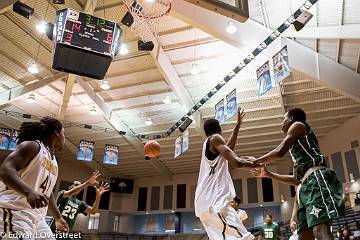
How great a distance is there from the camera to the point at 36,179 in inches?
95.6

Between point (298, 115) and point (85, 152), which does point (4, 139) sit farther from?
point (298, 115)

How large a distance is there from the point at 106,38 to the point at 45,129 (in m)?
4.63

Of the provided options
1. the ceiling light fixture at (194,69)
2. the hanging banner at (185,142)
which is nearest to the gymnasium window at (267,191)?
the hanging banner at (185,142)

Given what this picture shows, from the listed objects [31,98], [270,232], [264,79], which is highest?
[31,98]

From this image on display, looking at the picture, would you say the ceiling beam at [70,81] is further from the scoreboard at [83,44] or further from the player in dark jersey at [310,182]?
the player in dark jersey at [310,182]

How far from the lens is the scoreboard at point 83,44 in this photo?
661cm

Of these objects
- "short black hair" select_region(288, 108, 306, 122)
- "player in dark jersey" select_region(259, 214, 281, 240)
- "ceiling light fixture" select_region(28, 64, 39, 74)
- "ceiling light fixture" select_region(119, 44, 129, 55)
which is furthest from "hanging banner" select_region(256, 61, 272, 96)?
"ceiling light fixture" select_region(28, 64, 39, 74)

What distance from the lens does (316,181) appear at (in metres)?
2.89

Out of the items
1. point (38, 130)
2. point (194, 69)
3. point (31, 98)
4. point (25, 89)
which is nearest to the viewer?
point (38, 130)

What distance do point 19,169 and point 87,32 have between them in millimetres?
5021

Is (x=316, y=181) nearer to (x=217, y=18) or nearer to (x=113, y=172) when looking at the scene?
(x=217, y=18)

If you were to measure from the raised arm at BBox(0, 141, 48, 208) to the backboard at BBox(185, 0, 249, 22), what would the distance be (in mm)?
3464

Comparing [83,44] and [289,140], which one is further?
[83,44]

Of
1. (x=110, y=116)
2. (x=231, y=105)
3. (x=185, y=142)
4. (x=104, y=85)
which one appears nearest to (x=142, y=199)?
(x=110, y=116)
